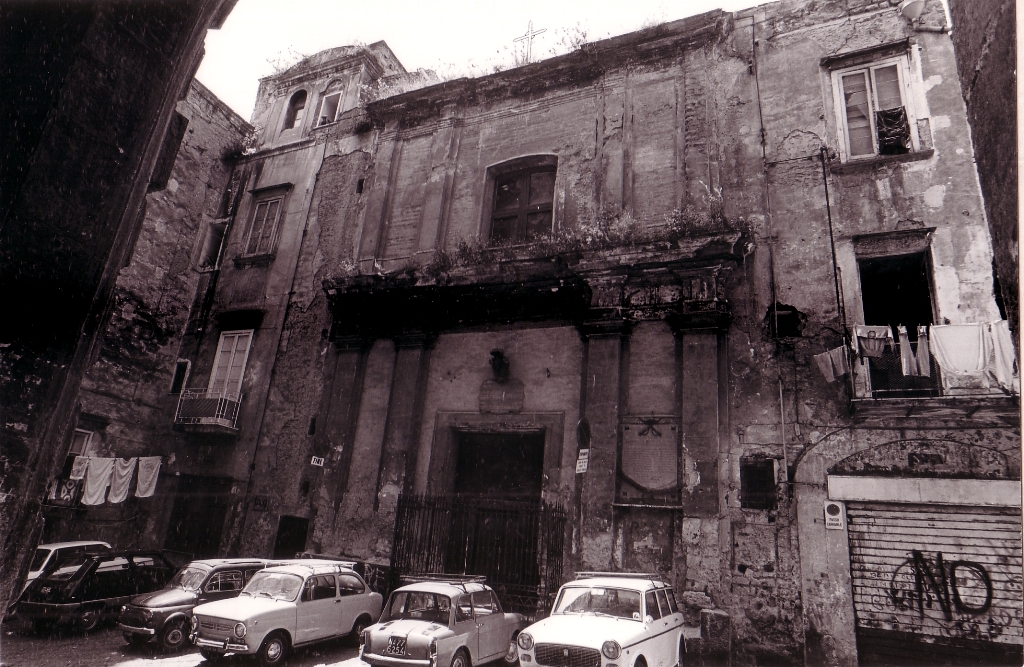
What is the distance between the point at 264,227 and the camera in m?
15.4

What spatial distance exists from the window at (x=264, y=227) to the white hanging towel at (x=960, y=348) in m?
13.9

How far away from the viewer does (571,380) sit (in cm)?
1038

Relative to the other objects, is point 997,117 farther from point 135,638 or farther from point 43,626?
point 43,626

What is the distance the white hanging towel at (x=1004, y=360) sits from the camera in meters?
7.36

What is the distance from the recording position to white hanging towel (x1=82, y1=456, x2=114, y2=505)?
1199 centimetres

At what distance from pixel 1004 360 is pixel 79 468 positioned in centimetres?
1605

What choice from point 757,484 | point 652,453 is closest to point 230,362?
point 652,453

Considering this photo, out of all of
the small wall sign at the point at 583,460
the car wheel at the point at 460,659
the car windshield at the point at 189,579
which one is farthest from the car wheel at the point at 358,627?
the small wall sign at the point at 583,460

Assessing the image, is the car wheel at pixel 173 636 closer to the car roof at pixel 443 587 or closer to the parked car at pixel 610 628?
the car roof at pixel 443 587

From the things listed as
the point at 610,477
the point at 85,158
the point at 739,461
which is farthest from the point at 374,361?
the point at 85,158

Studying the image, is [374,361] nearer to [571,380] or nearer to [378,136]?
[571,380]

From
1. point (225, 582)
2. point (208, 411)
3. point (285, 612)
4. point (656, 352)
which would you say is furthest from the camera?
point (208, 411)

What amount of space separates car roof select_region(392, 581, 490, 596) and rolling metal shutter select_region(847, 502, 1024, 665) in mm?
5121

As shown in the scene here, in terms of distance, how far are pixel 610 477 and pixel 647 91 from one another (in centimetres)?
772
